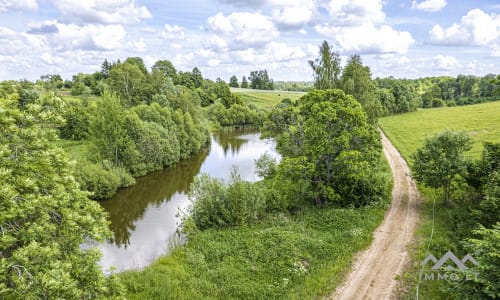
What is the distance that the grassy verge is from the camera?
14.2 metres

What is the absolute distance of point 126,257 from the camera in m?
21.2

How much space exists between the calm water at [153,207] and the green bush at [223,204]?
77.0 inches

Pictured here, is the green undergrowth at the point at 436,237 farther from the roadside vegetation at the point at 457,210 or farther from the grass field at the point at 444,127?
the grass field at the point at 444,127

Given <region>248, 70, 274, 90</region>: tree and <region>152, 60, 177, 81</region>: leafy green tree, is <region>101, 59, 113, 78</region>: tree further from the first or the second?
<region>248, 70, 274, 90</region>: tree

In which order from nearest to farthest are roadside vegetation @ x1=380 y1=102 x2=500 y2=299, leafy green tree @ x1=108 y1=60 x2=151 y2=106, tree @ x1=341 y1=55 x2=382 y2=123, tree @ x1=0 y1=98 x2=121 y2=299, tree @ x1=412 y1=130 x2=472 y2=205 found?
tree @ x1=0 y1=98 x2=121 y2=299
roadside vegetation @ x1=380 y1=102 x2=500 y2=299
tree @ x1=412 y1=130 x2=472 y2=205
tree @ x1=341 y1=55 x2=382 y2=123
leafy green tree @ x1=108 y1=60 x2=151 y2=106

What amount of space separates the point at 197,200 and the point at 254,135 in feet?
175

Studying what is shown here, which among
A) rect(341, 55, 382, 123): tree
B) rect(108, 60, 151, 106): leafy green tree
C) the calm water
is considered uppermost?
rect(108, 60, 151, 106): leafy green tree

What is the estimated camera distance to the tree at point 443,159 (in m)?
21.1

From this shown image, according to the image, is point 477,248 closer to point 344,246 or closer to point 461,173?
point 344,246

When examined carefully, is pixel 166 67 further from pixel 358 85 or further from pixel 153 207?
pixel 358 85

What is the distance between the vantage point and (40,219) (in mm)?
7453

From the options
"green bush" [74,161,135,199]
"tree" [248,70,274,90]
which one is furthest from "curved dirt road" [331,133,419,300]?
"tree" [248,70,274,90]

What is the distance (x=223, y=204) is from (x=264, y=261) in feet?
20.7

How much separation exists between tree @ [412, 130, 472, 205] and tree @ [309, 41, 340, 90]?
13529mm
